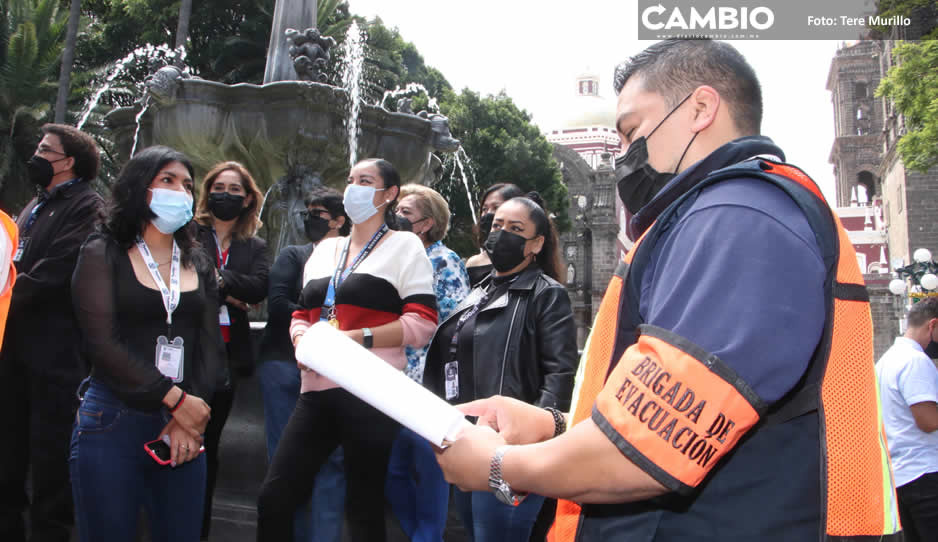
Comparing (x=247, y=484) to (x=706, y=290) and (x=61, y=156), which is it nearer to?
(x=61, y=156)

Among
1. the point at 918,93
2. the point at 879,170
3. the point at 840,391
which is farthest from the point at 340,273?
the point at 879,170

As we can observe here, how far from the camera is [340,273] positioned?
3826 mm

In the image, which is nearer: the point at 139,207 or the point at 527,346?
the point at 139,207

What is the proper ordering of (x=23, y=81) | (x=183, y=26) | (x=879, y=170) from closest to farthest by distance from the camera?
1. (x=183, y=26)
2. (x=23, y=81)
3. (x=879, y=170)

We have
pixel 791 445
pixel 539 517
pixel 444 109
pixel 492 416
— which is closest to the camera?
pixel 791 445

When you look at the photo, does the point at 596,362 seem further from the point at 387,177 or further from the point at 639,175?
the point at 387,177

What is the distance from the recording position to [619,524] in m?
1.53

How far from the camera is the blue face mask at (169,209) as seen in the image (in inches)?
134

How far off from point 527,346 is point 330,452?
1036mm

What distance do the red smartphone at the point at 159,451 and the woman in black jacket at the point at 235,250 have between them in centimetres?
116

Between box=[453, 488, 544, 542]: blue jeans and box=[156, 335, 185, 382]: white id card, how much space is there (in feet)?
4.50

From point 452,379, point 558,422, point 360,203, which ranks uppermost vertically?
point 360,203

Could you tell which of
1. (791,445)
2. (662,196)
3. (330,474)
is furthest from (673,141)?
(330,474)

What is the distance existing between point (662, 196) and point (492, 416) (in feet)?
2.44
